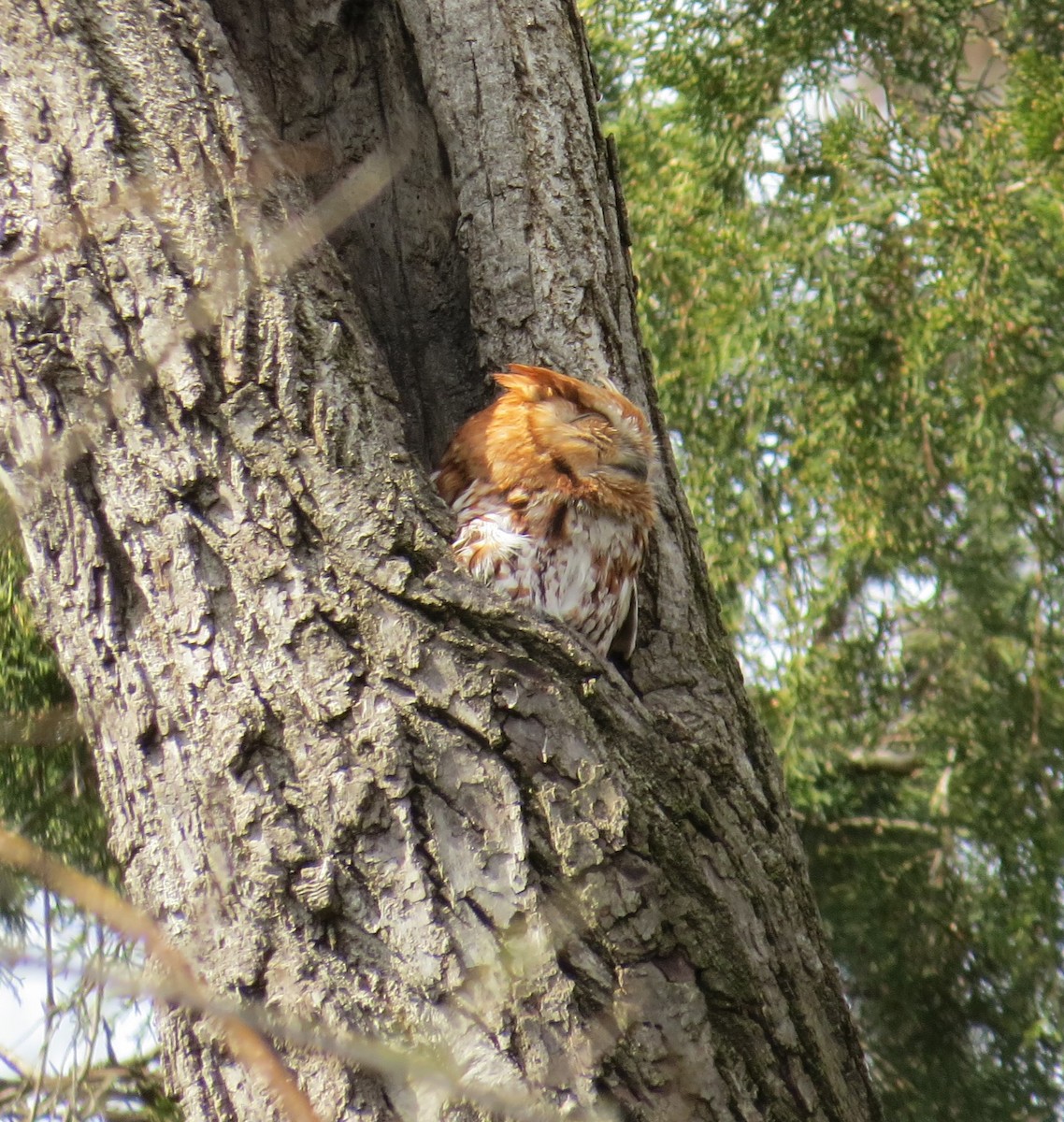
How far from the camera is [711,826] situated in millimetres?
1754

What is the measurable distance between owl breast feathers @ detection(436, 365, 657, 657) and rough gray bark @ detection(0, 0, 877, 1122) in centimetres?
33

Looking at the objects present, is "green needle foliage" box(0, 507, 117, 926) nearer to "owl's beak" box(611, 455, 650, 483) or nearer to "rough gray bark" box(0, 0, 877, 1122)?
"rough gray bark" box(0, 0, 877, 1122)

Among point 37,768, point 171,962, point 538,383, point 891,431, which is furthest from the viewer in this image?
point 891,431

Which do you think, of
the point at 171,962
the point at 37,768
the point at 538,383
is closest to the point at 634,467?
the point at 538,383

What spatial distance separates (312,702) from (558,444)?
2.70ft

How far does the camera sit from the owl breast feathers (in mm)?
2201

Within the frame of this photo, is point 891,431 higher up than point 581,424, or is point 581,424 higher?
point 891,431

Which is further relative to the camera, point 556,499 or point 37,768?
point 37,768

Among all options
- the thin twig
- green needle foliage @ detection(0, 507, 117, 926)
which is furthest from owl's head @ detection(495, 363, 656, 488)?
green needle foliage @ detection(0, 507, 117, 926)

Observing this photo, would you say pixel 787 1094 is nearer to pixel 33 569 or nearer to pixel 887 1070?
pixel 33 569

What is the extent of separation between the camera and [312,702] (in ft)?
5.23

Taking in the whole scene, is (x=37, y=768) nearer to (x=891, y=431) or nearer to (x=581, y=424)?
(x=581, y=424)

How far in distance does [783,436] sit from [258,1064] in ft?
8.51

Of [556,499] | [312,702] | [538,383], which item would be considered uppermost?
[538,383]
